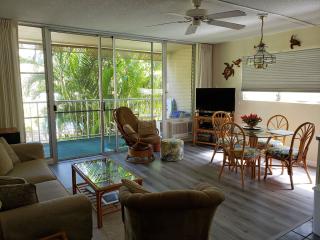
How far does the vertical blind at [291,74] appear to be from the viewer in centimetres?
442

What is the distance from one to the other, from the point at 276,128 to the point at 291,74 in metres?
1.05

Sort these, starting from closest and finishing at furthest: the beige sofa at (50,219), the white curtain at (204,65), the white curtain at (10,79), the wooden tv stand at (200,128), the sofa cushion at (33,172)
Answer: the beige sofa at (50,219) < the sofa cushion at (33,172) < the white curtain at (10,79) < the wooden tv stand at (200,128) < the white curtain at (204,65)

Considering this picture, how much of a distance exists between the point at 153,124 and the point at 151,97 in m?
1.03

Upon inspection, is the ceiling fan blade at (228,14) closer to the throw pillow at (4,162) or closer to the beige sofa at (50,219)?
the beige sofa at (50,219)

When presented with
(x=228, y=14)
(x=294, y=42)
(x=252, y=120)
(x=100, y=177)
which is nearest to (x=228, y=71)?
(x=294, y=42)

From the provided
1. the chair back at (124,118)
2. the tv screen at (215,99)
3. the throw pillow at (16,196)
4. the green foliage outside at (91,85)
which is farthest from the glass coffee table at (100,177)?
the tv screen at (215,99)

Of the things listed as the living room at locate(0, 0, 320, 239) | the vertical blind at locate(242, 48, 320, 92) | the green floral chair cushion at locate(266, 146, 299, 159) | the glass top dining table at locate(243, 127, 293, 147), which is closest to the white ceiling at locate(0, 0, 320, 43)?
the living room at locate(0, 0, 320, 239)

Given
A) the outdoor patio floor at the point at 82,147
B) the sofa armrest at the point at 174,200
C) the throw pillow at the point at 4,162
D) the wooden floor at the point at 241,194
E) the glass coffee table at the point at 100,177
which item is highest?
the sofa armrest at the point at 174,200

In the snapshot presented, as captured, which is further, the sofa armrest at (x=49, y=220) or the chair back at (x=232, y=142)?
the chair back at (x=232, y=142)

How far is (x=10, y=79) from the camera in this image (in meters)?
3.96

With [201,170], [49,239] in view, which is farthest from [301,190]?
[49,239]

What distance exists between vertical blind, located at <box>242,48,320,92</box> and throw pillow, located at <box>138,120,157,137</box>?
7.70 ft

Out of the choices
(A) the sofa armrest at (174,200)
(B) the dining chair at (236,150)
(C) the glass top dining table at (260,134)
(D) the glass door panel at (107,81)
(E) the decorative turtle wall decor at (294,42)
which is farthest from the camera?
(D) the glass door panel at (107,81)

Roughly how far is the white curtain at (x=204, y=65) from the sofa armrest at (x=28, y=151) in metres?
4.04
